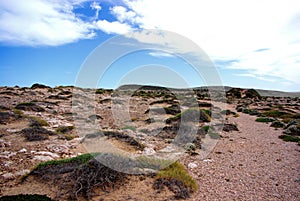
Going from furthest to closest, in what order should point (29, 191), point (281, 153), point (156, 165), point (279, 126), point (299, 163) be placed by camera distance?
point (279, 126), point (281, 153), point (299, 163), point (156, 165), point (29, 191)

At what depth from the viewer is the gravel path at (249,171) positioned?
7621mm

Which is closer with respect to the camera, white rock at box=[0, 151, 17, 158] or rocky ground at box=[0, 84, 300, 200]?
rocky ground at box=[0, 84, 300, 200]

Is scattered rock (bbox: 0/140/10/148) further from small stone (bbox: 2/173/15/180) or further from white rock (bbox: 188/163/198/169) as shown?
white rock (bbox: 188/163/198/169)

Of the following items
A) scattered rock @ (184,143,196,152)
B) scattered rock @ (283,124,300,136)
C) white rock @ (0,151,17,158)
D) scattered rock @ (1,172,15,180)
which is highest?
scattered rock @ (283,124,300,136)

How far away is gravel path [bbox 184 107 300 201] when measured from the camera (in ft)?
25.0

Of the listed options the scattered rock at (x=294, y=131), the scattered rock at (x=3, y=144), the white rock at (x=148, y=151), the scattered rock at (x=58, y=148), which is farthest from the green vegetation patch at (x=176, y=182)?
the scattered rock at (x=294, y=131)

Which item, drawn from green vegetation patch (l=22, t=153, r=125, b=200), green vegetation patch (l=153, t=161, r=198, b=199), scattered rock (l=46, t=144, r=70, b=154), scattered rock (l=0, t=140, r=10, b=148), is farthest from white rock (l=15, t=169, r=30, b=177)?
green vegetation patch (l=153, t=161, r=198, b=199)

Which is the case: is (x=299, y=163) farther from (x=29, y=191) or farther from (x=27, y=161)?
(x=27, y=161)

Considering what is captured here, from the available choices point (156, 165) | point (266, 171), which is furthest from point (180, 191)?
point (266, 171)

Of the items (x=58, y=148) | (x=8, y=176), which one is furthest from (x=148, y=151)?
(x=8, y=176)

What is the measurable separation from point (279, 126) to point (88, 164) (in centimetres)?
1881

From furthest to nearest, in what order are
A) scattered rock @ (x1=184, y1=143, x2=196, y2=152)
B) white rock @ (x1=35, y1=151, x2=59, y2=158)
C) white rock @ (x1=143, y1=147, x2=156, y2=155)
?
scattered rock @ (x1=184, y1=143, x2=196, y2=152), white rock @ (x1=143, y1=147, x2=156, y2=155), white rock @ (x1=35, y1=151, x2=59, y2=158)

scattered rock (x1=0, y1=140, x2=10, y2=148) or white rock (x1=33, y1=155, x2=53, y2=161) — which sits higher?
scattered rock (x1=0, y1=140, x2=10, y2=148)

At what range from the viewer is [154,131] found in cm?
1647
